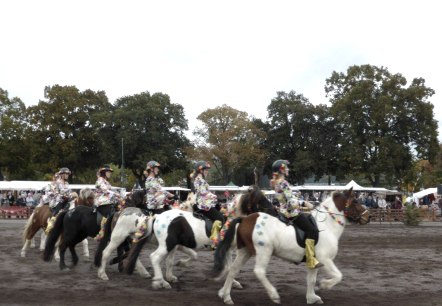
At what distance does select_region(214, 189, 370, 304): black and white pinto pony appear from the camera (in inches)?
391

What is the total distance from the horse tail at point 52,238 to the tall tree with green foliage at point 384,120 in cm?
4520

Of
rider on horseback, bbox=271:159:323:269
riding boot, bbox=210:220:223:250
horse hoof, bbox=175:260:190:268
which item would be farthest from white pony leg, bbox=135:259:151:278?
rider on horseback, bbox=271:159:323:269

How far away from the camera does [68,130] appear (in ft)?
212

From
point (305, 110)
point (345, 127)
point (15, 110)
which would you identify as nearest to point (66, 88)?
point (15, 110)

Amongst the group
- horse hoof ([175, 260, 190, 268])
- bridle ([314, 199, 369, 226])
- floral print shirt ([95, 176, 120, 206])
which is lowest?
horse hoof ([175, 260, 190, 268])

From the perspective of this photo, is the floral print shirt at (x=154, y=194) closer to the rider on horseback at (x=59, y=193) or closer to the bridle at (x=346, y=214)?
the bridle at (x=346, y=214)

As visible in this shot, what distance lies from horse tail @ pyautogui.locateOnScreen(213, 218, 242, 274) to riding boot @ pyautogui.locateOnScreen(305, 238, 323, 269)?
132cm

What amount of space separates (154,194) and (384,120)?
155 ft

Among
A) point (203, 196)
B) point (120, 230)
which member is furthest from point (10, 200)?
point (203, 196)

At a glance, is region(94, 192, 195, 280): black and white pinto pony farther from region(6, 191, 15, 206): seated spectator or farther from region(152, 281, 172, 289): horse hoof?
region(6, 191, 15, 206): seated spectator

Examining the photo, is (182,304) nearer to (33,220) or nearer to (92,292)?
(92,292)

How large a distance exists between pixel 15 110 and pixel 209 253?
53569 mm

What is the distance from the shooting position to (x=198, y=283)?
1225cm

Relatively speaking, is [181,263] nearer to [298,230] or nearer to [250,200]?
[250,200]
